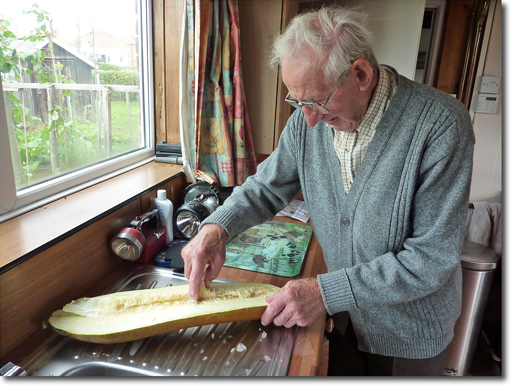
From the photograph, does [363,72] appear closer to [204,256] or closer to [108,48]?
[204,256]

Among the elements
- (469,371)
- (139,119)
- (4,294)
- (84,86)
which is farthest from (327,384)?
(469,371)

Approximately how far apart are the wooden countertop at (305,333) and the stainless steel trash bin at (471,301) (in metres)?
1.13

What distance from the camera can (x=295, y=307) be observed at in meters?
0.85

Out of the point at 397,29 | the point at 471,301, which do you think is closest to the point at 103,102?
the point at 397,29

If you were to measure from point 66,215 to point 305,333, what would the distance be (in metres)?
0.77

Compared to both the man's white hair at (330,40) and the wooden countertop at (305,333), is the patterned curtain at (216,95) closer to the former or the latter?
the wooden countertop at (305,333)

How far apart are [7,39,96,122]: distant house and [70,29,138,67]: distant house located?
4cm

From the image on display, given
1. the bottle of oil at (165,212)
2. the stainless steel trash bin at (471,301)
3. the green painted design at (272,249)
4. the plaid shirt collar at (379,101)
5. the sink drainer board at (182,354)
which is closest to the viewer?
the sink drainer board at (182,354)

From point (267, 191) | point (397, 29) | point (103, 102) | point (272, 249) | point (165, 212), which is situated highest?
point (397, 29)

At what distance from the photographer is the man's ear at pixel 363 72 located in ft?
2.68

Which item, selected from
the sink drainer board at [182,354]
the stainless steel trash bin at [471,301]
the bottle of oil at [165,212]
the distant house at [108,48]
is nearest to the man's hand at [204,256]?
the sink drainer board at [182,354]

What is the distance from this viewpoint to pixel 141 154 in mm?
1731

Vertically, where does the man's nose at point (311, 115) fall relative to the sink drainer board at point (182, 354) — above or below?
above

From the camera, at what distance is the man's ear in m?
0.82
